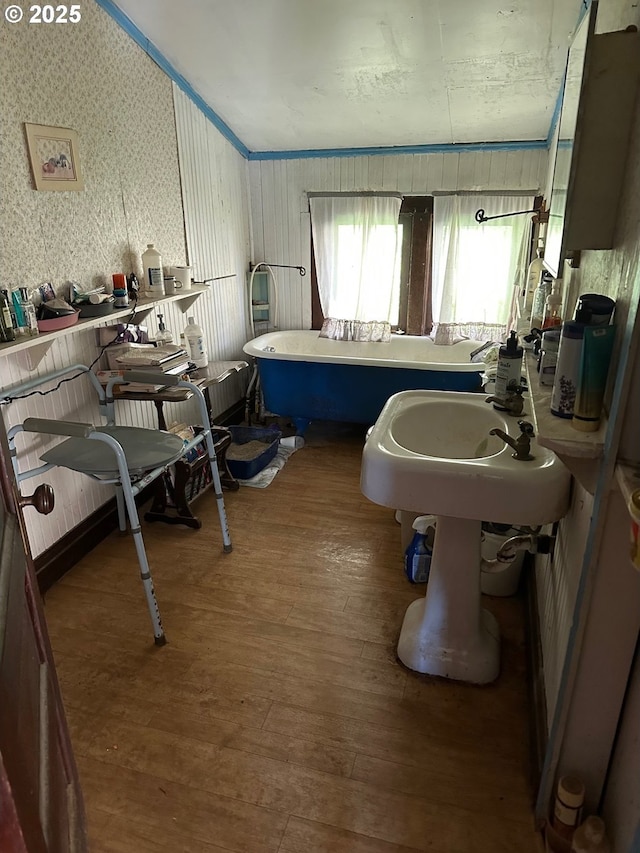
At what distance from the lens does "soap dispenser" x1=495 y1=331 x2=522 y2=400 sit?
1.79 meters

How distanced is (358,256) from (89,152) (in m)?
2.00

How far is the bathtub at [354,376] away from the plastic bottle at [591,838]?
231 cm

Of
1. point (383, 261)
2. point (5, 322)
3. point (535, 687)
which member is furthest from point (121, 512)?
point (383, 261)

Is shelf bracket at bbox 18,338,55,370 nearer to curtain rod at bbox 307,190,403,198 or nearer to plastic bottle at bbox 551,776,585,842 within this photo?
plastic bottle at bbox 551,776,585,842

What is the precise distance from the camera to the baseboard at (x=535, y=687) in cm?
153

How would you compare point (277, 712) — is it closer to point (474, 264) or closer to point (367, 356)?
point (367, 356)

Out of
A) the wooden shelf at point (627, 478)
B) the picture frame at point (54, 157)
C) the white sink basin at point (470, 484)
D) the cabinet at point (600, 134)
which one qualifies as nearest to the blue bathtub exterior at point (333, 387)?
the picture frame at point (54, 157)

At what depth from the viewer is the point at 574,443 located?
1111 millimetres

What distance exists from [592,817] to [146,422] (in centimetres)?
247

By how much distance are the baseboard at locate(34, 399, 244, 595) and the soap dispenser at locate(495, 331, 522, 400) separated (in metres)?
1.89

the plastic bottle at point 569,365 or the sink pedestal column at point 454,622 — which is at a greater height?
the plastic bottle at point 569,365

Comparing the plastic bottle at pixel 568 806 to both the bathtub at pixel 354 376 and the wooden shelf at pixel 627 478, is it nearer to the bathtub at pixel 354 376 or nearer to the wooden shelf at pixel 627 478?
the wooden shelf at pixel 627 478

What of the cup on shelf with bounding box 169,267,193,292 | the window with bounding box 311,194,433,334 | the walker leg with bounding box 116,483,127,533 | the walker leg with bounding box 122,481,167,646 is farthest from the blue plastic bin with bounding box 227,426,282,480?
the walker leg with bounding box 122,481,167,646

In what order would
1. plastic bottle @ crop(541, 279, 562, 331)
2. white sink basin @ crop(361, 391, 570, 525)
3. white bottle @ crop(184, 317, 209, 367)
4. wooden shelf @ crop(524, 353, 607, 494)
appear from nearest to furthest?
1. wooden shelf @ crop(524, 353, 607, 494)
2. white sink basin @ crop(361, 391, 570, 525)
3. plastic bottle @ crop(541, 279, 562, 331)
4. white bottle @ crop(184, 317, 209, 367)
